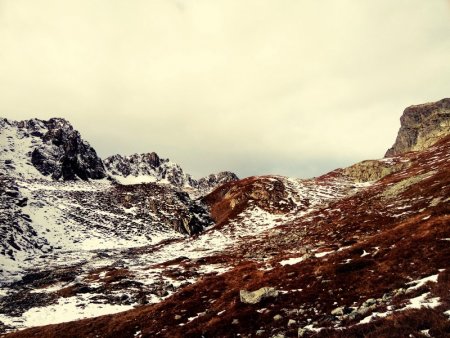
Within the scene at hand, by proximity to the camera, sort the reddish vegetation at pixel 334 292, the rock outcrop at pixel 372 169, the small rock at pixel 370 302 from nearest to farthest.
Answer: the reddish vegetation at pixel 334 292
the small rock at pixel 370 302
the rock outcrop at pixel 372 169

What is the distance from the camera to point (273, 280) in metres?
33.1

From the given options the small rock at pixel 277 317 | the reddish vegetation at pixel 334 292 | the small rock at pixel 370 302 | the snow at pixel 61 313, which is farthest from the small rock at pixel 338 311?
the snow at pixel 61 313

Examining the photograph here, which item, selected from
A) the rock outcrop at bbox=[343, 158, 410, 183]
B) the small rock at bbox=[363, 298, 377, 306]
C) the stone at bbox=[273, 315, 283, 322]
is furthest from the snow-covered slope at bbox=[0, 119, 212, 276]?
the small rock at bbox=[363, 298, 377, 306]

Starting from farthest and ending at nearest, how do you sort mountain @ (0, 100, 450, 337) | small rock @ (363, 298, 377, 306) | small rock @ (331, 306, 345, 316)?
small rock @ (331, 306, 345, 316) < small rock @ (363, 298, 377, 306) < mountain @ (0, 100, 450, 337)

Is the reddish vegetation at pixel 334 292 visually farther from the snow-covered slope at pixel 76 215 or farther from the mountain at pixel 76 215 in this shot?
the snow-covered slope at pixel 76 215

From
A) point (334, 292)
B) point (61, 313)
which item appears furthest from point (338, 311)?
point (61, 313)

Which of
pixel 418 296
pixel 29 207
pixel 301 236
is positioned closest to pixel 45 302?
pixel 301 236

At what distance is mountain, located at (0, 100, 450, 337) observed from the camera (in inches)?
782

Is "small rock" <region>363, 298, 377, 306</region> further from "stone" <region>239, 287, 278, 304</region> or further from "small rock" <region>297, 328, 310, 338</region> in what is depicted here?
"stone" <region>239, 287, 278, 304</region>

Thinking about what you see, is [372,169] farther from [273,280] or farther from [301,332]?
[301,332]

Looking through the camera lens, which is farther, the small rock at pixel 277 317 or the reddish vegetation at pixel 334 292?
the small rock at pixel 277 317

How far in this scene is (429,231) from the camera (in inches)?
1127

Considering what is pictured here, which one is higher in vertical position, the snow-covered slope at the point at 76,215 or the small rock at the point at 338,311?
the snow-covered slope at the point at 76,215

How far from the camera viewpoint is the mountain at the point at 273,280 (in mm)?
19859
